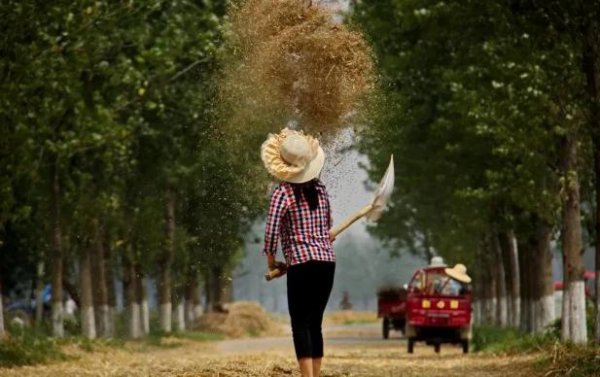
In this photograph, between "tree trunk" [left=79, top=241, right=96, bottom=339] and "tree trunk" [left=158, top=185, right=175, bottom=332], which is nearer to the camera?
"tree trunk" [left=79, top=241, right=96, bottom=339]

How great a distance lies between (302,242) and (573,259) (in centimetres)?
1479

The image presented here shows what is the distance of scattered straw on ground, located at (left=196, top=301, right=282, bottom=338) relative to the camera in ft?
204

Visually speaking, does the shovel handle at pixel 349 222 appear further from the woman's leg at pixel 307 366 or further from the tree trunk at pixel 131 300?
the tree trunk at pixel 131 300

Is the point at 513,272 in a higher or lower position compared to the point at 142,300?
higher

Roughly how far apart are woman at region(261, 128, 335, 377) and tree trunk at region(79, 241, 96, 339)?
82.5 feet

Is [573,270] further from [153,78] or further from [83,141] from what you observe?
[153,78]

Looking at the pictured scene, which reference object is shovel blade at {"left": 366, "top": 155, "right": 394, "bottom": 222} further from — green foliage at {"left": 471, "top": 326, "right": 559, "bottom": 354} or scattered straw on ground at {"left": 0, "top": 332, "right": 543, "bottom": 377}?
green foliage at {"left": 471, "top": 326, "right": 559, "bottom": 354}

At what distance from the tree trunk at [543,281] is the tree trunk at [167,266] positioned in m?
15.0

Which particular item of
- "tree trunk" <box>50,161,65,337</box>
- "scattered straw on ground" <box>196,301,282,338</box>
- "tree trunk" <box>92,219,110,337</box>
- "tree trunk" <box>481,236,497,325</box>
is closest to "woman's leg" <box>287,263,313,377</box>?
"tree trunk" <box>50,161,65,337</box>

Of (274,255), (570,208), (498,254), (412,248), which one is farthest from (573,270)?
(412,248)

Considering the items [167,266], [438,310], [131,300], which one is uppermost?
[167,266]

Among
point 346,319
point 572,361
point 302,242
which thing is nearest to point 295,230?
point 302,242

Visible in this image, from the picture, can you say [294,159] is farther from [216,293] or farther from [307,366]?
[216,293]

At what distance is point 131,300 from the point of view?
47281 millimetres
